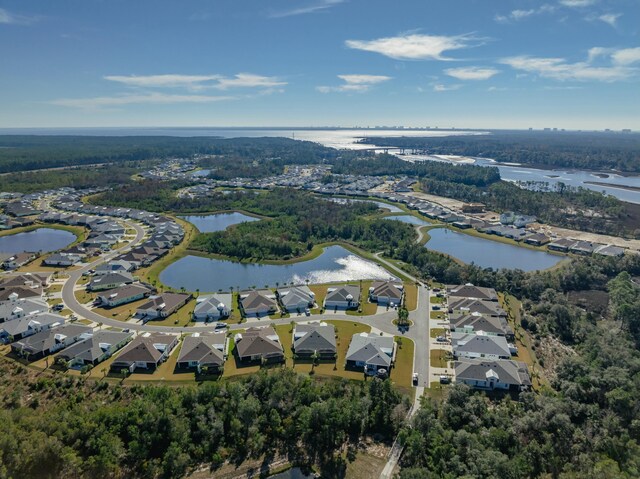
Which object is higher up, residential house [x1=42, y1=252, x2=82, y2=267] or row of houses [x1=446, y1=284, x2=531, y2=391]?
residential house [x1=42, y1=252, x2=82, y2=267]

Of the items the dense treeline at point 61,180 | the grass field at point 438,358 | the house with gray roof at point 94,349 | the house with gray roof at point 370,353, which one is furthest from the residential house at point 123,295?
the dense treeline at point 61,180

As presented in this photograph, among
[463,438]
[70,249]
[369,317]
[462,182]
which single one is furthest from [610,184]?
[70,249]

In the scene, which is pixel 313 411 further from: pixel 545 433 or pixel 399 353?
pixel 545 433

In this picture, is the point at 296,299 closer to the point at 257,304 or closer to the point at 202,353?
the point at 257,304

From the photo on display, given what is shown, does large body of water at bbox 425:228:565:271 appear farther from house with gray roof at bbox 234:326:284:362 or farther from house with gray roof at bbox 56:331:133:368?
house with gray roof at bbox 56:331:133:368

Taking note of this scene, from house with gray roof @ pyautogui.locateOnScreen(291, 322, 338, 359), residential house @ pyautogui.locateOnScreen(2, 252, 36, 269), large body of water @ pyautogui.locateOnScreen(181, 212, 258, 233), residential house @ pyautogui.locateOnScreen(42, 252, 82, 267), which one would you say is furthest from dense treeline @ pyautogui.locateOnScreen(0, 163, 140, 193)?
house with gray roof @ pyautogui.locateOnScreen(291, 322, 338, 359)

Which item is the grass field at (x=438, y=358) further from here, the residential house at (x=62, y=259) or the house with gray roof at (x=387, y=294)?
the residential house at (x=62, y=259)
